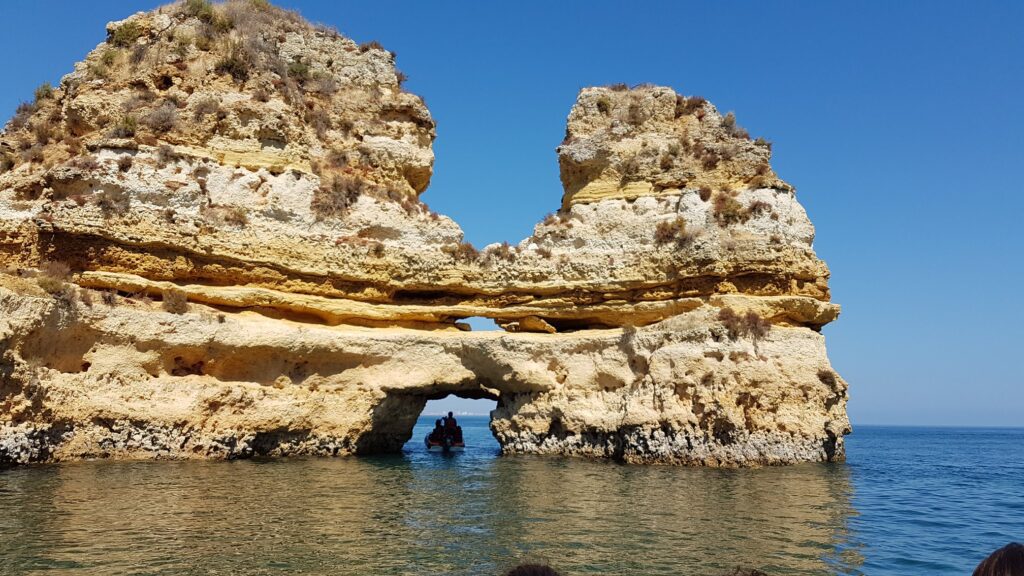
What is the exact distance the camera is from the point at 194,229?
19797mm

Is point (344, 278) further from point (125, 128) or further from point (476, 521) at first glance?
point (476, 521)

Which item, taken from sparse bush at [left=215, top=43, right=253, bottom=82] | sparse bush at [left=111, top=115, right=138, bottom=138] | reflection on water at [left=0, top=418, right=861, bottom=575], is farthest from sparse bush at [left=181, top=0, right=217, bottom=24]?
reflection on water at [left=0, top=418, right=861, bottom=575]

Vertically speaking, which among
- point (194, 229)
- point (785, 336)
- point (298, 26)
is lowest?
point (785, 336)

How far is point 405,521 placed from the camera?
1133 centimetres

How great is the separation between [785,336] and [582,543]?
1216 cm

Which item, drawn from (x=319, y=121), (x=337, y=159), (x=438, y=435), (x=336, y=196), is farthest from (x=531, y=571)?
(x=438, y=435)

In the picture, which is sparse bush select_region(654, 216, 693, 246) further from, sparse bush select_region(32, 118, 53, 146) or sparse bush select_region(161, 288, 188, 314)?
sparse bush select_region(32, 118, 53, 146)

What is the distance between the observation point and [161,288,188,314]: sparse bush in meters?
18.8

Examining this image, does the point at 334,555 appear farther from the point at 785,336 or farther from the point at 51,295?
the point at 785,336

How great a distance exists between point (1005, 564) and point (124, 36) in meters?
27.6

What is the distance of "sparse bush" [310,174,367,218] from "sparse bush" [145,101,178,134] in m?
4.92

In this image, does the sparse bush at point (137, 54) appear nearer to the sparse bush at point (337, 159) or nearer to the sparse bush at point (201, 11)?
the sparse bush at point (201, 11)

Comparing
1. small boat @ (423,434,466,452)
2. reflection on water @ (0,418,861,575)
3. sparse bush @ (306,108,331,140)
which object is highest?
sparse bush @ (306,108,331,140)

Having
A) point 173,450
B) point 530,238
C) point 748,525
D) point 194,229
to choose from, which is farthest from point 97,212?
point 748,525
